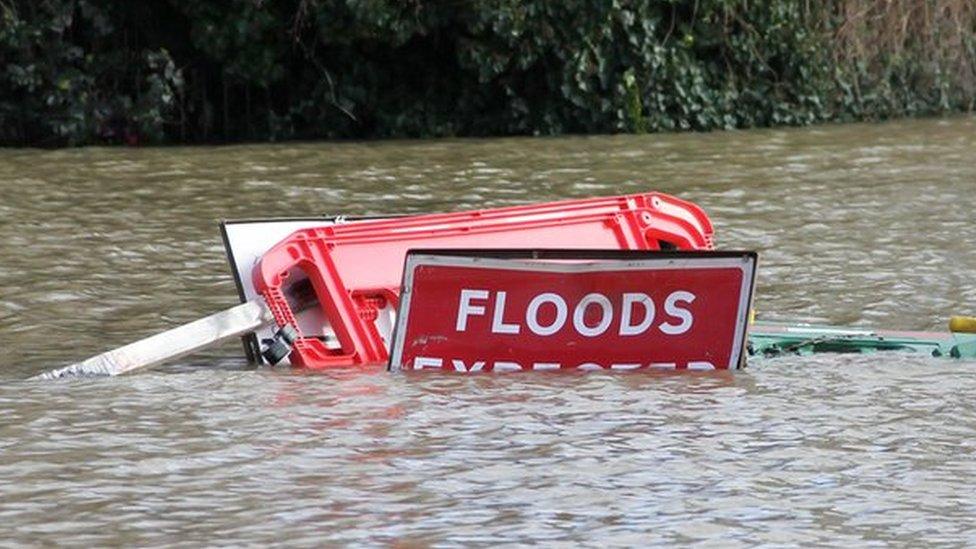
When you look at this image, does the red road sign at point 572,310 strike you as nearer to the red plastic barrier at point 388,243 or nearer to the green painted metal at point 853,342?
the red plastic barrier at point 388,243

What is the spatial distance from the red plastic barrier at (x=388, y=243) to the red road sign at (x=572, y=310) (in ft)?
1.72

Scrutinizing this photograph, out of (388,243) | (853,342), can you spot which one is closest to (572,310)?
(388,243)

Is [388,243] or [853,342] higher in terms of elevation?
[388,243]

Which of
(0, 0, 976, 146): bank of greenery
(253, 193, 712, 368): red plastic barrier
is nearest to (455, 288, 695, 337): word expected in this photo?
(253, 193, 712, 368): red plastic barrier

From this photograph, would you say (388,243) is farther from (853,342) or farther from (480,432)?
(853,342)

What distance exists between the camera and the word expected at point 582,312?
10031mm

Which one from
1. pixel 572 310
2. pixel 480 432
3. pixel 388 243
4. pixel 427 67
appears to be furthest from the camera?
pixel 427 67

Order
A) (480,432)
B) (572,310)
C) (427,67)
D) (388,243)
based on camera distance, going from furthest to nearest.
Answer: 1. (427,67)
2. (388,243)
3. (572,310)
4. (480,432)

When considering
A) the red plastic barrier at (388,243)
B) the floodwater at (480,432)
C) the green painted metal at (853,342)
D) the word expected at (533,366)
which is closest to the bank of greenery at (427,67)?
the floodwater at (480,432)

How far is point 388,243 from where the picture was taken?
1077 cm

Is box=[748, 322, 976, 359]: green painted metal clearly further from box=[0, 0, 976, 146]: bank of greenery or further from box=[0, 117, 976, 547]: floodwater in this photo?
box=[0, 0, 976, 146]: bank of greenery

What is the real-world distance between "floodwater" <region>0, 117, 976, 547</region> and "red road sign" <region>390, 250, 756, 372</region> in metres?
0.19

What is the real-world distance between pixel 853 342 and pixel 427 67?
15990 millimetres

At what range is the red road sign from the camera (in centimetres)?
993
